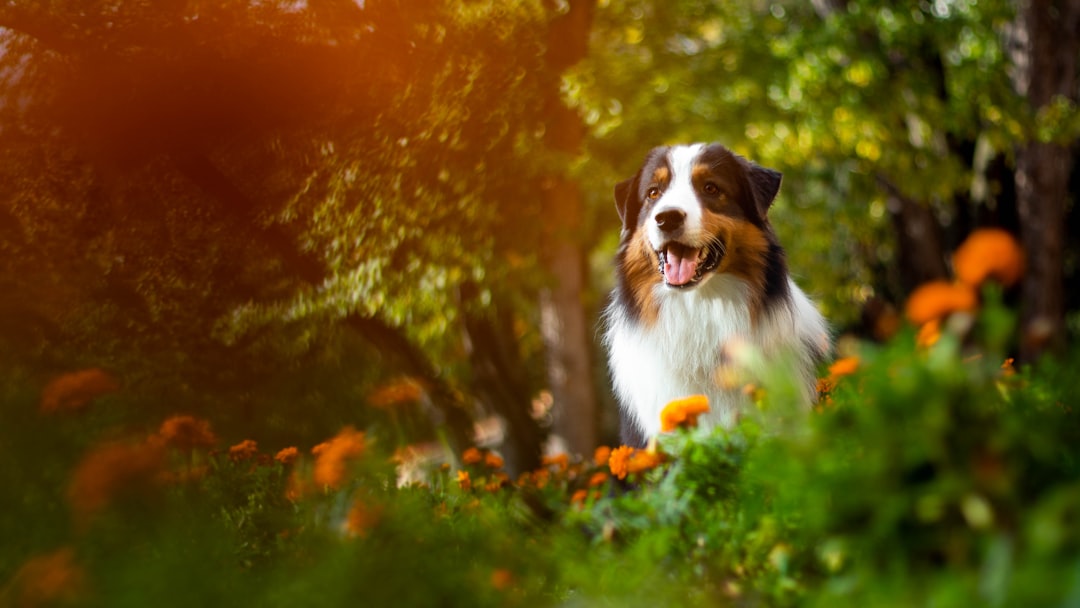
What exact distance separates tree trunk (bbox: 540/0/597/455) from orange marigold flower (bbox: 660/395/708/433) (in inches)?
227

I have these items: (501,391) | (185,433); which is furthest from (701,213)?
(501,391)

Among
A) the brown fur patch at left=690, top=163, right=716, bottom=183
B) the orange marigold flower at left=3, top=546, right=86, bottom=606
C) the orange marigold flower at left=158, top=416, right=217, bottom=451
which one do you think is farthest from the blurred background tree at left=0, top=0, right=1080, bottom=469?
the orange marigold flower at left=3, top=546, right=86, bottom=606

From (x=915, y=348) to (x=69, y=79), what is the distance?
189 inches

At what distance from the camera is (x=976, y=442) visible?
1983 mm

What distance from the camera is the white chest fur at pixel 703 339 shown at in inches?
176

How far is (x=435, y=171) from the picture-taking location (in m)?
6.63

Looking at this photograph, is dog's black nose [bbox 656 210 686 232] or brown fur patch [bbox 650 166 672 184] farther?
brown fur patch [bbox 650 166 672 184]

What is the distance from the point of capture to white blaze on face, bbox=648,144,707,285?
4297 mm

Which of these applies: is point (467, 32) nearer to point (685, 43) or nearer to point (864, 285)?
point (685, 43)

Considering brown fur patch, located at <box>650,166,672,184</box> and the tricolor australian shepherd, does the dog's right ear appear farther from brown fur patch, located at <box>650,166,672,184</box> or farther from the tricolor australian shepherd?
brown fur patch, located at <box>650,166,672,184</box>

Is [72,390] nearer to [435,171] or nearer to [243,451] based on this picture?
[243,451]

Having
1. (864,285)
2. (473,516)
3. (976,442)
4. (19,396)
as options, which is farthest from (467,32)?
(864,285)

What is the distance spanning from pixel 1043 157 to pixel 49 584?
32.6 ft

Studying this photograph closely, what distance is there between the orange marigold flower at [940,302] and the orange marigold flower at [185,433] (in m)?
2.94
